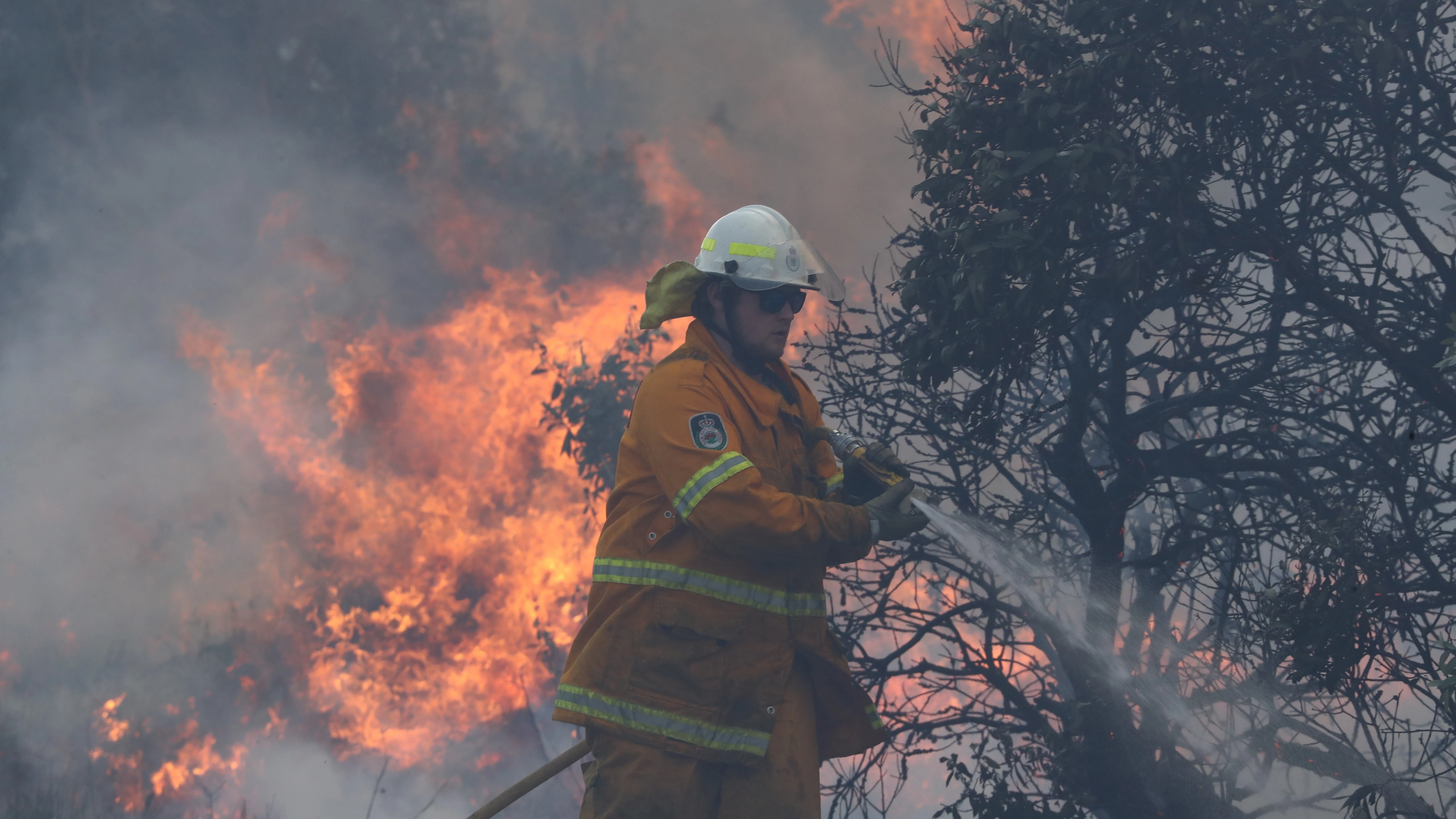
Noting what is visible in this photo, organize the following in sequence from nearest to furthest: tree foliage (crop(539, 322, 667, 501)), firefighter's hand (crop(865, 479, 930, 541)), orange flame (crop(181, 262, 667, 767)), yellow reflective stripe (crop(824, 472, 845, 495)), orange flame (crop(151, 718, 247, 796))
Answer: firefighter's hand (crop(865, 479, 930, 541)), yellow reflective stripe (crop(824, 472, 845, 495)), orange flame (crop(151, 718, 247, 796)), tree foliage (crop(539, 322, 667, 501)), orange flame (crop(181, 262, 667, 767))

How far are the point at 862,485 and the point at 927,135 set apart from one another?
5.85ft

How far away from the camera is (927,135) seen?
436cm

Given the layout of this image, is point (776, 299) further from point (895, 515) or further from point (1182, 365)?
point (1182, 365)

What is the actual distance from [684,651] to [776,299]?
46.3 inches

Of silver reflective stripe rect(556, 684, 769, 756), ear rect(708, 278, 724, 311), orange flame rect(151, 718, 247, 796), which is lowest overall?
silver reflective stripe rect(556, 684, 769, 756)

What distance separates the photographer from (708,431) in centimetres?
295

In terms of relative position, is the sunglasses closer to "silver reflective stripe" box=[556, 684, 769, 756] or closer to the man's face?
the man's face

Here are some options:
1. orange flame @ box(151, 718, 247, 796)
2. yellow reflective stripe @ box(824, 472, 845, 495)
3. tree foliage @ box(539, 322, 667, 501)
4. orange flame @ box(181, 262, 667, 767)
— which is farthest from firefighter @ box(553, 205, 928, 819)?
orange flame @ box(151, 718, 247, 796)

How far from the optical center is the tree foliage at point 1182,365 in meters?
3.76

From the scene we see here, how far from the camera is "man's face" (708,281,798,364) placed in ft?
11.1

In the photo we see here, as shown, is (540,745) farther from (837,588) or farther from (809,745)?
(809,745)

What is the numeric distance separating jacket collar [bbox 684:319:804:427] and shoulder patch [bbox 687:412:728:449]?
27 cm

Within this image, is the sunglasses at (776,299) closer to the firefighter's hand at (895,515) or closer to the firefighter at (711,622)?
the firefighter at (711,622)

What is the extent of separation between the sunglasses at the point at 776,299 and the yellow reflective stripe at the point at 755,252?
11 centimetres
